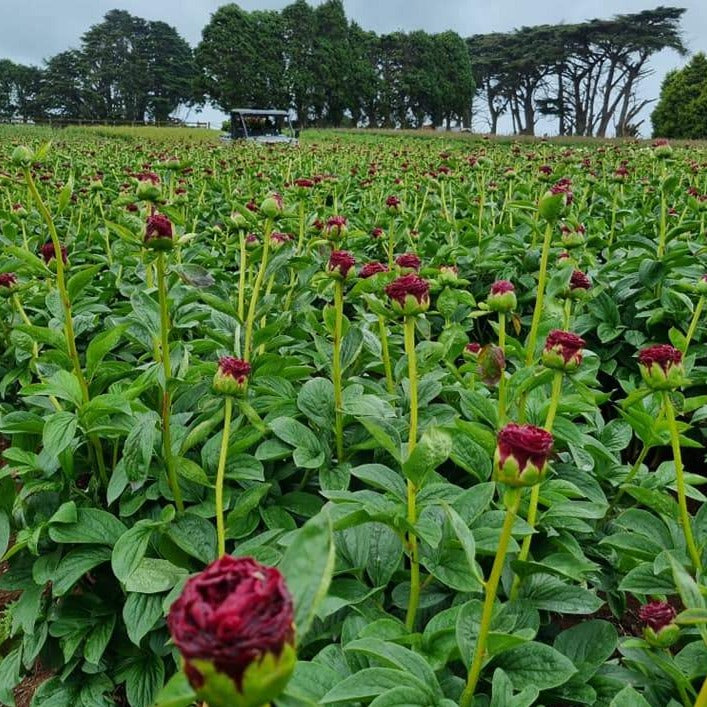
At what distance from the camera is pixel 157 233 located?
3.43 ft

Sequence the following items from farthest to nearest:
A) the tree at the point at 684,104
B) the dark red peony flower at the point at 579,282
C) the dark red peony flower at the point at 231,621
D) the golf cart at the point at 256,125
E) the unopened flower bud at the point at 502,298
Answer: the tree at the point at 684,104
the golf cart at the point at 256,125
the dark red peony flower at the point at 579,282
the unopened flower bud at the point at 502,298
the dark red peony flower at the point at 231,621

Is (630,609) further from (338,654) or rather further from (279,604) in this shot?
(279,604)

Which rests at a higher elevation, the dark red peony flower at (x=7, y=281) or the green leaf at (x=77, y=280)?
the green leaf at (x=77, y=280)

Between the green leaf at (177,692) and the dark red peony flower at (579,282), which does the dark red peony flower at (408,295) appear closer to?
the dark red peony flower at (579,282)

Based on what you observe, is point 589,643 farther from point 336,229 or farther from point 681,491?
point 336,229

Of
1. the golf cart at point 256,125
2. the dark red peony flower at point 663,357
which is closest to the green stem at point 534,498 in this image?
the dark red peony flower at point 663,357

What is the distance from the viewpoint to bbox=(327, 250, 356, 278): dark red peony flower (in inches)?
47.9

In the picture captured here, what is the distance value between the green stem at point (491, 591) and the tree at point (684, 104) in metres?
26.3

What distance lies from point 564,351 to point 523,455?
35 cm

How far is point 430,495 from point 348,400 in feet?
0.99

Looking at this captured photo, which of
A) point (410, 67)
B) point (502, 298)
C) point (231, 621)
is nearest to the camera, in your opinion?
point (231, 621)

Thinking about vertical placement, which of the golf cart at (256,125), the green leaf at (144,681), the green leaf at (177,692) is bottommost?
the green leaf at (144,681)

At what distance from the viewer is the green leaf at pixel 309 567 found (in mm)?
418

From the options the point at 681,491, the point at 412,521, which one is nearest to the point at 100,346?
the point at 412,521
